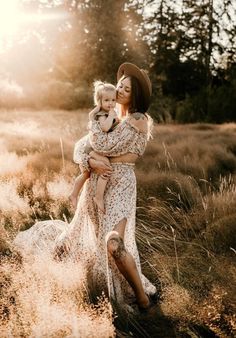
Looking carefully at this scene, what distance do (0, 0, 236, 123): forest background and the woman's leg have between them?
1765 centimetres

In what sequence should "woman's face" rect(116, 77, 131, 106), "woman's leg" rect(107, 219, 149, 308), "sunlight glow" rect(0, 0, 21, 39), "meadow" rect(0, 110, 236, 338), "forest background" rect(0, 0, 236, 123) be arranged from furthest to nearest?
1. "sunlight glow" rect(0, 0, 21, 39)
2. "forest background" rect(0, 0, 236, 123)
3. "woman's face" rect(116, 77, 131, 106)
4. "woman's leg" rect(107, 219, 149, 308)
5. "meadow" rect(0, 110, 236, 338)

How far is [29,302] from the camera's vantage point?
3338mm

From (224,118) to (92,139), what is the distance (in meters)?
14.9

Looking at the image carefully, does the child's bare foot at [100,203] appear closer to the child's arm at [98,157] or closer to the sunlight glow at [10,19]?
the child's arm at [98,157]

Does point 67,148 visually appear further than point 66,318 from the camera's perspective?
Yes

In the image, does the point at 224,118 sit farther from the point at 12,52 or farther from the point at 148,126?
the point at 12,52

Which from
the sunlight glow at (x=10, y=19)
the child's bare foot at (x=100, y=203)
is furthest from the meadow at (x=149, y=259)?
the sunlight glow at (x=10, y=19)

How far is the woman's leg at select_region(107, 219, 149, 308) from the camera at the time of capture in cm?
344

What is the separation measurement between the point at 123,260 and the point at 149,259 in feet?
4.83

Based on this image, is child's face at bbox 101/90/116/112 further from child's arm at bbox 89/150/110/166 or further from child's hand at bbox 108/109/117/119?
child's arm at bbox 89/150/110/166

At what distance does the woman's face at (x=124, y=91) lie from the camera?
3.89m

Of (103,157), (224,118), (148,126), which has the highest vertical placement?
(148,126)

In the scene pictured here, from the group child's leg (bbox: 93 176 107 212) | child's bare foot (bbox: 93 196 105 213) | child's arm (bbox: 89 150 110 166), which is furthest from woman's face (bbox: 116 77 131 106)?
child's bare foot (bbox: 93 196 105 213)

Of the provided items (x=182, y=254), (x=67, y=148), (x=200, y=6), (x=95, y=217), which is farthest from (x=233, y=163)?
(x=200, y=6)
